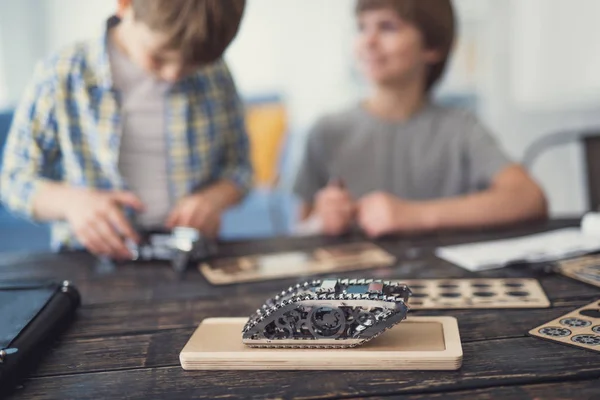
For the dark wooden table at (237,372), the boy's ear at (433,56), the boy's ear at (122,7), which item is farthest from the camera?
the boy's ear at (433,56)

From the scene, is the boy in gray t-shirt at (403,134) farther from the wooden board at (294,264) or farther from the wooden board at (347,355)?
the wooden board at (347,355)

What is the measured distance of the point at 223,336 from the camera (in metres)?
0.70

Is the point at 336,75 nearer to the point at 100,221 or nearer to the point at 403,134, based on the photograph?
the point at 403,134

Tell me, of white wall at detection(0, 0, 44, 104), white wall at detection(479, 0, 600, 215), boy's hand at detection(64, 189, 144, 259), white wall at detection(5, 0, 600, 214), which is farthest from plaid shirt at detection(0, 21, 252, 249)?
white wall at detection(0, 0, 44, 104)

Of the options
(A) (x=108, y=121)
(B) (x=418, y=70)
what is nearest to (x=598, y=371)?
(A) (x=108, y=121)

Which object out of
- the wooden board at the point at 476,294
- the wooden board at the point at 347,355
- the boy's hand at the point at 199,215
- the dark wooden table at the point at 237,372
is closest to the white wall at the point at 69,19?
the boy's hand at the point at 199,215

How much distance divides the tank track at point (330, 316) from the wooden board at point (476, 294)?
0.52 feet

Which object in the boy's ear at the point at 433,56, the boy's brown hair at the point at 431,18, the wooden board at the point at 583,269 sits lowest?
the wooden board at the point at 583,269

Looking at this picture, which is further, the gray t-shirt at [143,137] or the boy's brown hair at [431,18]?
the boy's brown hair at [431,18]

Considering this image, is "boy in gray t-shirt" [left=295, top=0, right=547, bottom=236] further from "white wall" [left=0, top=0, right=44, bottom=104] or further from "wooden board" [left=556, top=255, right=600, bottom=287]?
"white wall" [left=0, top=0, right=44, bottom=104]

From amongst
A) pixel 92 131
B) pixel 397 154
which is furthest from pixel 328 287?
pixel 397 154

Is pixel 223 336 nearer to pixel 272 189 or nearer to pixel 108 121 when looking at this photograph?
pixel 108 121

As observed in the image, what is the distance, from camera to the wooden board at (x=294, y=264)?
97 centimetres

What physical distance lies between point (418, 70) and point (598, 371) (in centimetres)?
111
